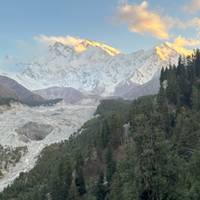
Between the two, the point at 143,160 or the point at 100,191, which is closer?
the point at 143,160

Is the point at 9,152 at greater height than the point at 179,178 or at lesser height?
lesser

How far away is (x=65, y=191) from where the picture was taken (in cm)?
8606

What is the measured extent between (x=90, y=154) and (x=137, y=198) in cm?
7299

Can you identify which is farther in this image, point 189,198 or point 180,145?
point 180,145

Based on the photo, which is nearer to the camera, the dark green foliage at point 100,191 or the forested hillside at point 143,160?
the forested hillside at point 143,160

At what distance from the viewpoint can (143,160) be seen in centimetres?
4325

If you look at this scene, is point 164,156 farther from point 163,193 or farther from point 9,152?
point 9,152

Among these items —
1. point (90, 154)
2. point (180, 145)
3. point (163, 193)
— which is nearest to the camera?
point (163, 193)

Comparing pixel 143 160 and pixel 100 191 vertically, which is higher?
pixel 143 160

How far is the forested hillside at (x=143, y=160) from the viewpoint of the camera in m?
43.1

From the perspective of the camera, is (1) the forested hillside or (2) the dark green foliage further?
(2) the dark green foliage

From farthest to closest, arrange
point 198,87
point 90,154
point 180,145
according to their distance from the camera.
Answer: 1. point 198,87
2. point 90,154
3. point 180,145

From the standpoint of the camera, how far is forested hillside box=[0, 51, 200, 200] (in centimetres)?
4312

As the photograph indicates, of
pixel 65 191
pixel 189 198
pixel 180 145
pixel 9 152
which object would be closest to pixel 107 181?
pixel 65 191
